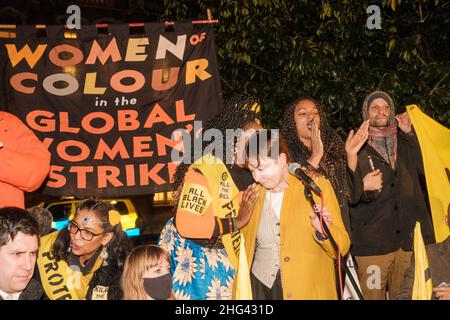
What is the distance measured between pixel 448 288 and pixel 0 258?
8.45 feet

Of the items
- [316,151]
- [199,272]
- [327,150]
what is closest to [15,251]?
[199,272]

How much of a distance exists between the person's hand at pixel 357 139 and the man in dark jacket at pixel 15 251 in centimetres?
226

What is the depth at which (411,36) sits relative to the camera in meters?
6.47

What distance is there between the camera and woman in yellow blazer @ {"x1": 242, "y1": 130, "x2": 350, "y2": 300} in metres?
3.48

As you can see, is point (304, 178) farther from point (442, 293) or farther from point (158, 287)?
point (442, 293)

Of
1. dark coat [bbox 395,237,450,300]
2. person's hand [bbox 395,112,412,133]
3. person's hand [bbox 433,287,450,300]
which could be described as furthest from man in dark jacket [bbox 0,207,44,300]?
person's hand [bbox 395,112,412,133]

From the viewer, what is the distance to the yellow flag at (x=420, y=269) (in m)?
2.70

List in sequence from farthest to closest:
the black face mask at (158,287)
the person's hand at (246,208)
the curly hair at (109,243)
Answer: the curly hair at (109,243) < the person's hand at (246,208) < the black face mask at (158,287)

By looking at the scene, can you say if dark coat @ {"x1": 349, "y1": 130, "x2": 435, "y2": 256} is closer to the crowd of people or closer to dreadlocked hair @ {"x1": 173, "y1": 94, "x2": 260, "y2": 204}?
the crowd of people

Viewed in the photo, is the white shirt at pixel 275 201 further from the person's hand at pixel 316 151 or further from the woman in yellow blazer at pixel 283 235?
the person's hand at pixel 316 151

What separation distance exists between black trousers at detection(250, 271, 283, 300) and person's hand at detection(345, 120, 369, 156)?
1.31 m

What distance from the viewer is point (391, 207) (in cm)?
486

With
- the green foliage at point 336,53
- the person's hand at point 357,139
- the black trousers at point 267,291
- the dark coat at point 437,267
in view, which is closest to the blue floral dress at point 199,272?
the black trousers at point 267,291

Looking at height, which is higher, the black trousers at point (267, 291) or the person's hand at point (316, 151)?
the person's hand at point (316, 151)
